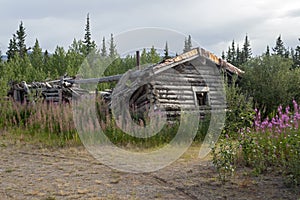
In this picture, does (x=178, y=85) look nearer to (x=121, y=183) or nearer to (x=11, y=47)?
(x=121, y=183)

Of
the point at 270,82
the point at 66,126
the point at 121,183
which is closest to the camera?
the point at 121,183

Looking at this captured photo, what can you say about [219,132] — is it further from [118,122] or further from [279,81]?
[279,81]

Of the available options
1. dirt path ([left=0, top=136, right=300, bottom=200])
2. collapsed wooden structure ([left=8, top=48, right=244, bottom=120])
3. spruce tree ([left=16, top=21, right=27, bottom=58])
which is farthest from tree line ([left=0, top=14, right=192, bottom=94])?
dirt path ([left=0, top=136, right=300, bottom=200])

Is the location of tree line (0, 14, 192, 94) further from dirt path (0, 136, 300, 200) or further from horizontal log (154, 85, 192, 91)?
dirt path (0, 136, 300, 200)

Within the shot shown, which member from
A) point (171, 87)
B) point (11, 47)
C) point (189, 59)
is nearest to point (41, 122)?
point (171, 87)

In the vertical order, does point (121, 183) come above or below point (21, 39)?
below

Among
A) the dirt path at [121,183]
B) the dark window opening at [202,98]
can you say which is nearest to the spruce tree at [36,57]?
the dark window opening at [202,98]

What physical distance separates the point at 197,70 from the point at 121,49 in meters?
7.43

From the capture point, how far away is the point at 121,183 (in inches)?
209

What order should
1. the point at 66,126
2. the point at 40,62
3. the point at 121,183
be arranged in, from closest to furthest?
the point at 121,183
the point at 66,126
the point at 40,62

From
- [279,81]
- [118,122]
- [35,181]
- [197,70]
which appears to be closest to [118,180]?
[35,181]

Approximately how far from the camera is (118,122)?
9445 millimetres

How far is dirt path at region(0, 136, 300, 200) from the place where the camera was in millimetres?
4652

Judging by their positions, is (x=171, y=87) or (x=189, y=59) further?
(x=189, y=59)
